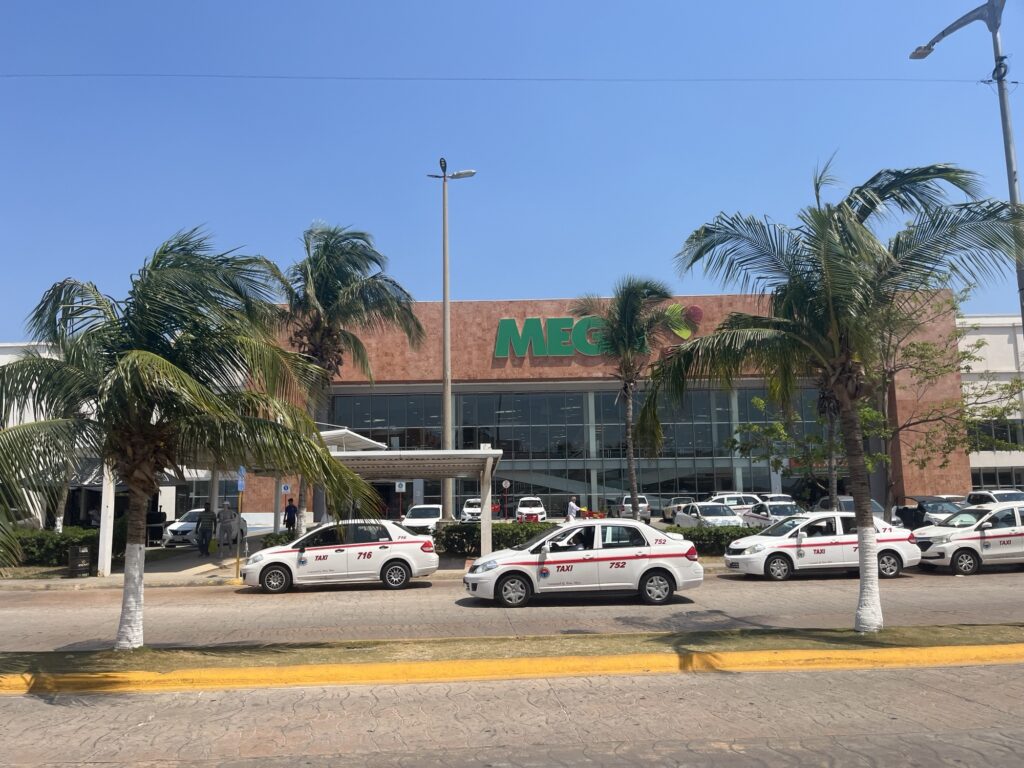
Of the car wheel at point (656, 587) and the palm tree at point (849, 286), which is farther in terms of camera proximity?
the car wheel at point (656, 587)

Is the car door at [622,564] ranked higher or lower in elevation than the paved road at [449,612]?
higher

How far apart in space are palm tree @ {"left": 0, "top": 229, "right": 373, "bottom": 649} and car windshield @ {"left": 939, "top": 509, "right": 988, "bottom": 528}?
16.2 meters

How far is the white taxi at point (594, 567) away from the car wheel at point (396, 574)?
325 cm

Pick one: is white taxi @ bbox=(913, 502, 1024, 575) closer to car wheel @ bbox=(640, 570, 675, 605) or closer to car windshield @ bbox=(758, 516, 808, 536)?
car windshield @ bbox=(758, 516, 808, 536)

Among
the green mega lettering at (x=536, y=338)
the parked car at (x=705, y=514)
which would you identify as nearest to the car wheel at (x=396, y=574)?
the parked car at (x=705, y=514)

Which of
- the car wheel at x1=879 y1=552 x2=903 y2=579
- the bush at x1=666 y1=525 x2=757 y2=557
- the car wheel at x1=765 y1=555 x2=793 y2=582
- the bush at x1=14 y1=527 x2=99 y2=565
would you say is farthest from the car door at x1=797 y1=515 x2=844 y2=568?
the bush at x1=14 y1=527 x2=99 y2=565

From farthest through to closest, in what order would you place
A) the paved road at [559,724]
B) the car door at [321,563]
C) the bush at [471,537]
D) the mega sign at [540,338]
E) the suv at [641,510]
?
the mega sign at [540,338]
the suv at [641,510]
the bush at [471,537]
the car door at [321,563]
the paved road at [559,724]

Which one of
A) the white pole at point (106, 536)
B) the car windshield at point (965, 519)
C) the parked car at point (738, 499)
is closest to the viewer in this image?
the car windshield at point (965, 519)

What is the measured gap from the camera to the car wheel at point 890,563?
58.3 feet

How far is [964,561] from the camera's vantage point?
60.7ft

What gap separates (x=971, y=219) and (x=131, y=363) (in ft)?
33.8

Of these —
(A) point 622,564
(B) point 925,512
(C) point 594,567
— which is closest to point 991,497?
(B) point 925,512

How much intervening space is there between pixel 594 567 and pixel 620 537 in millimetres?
748

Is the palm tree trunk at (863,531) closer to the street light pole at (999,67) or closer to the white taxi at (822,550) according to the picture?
the street light pole at (999,67)
